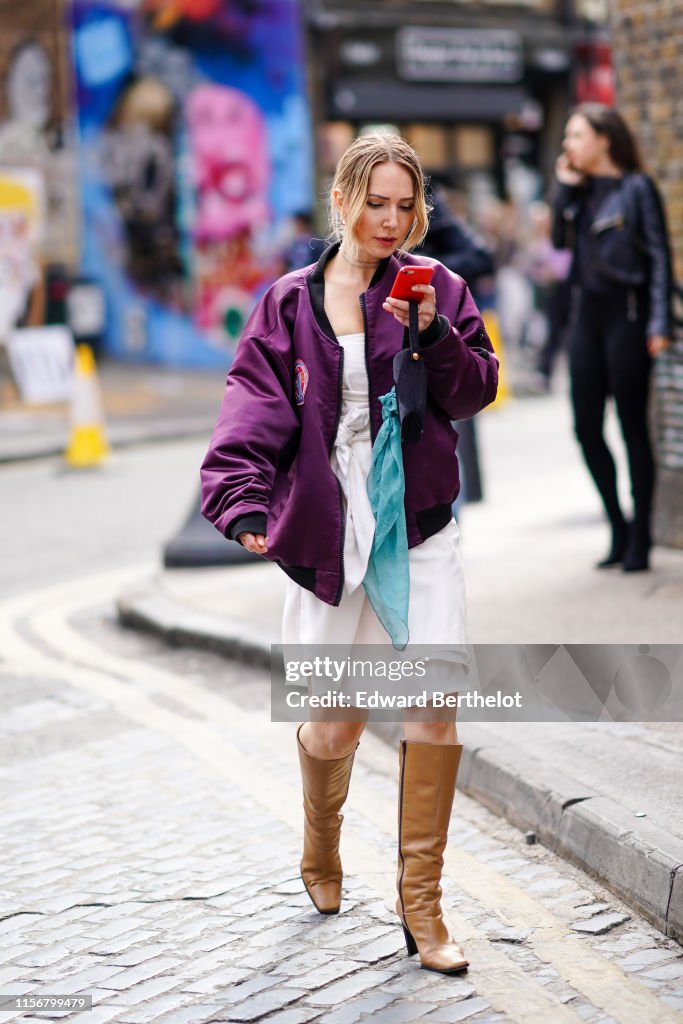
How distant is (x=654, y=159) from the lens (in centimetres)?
777

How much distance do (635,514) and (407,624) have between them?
3.63 meters

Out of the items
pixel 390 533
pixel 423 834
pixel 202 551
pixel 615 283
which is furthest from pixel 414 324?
Result: pixel 202 551

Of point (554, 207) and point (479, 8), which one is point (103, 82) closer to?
point (479, 8)

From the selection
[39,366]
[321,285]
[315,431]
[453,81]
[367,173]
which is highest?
[453,81]

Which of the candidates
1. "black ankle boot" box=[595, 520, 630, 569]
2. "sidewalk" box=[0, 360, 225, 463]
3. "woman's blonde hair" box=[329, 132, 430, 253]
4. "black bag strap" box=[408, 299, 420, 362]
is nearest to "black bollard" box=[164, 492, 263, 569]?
"black ankle boot" box=[595, 520, 630, 569]

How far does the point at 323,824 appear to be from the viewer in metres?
4.04

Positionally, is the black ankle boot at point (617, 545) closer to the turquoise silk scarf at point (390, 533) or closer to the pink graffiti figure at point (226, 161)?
the turquoise silk scarf at point (390, 533)

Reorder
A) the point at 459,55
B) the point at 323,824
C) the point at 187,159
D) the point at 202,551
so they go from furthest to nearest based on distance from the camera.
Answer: the point at 459,55 → the point at 187,159 → the point at 202,551 → the point at 323,824

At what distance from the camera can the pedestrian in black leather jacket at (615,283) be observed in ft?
→ 22.7

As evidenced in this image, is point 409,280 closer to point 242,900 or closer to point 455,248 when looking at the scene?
point 242,900

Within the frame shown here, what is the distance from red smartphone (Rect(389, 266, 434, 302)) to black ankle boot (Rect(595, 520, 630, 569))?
13.2 feet

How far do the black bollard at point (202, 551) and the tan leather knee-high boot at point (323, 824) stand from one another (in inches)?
175

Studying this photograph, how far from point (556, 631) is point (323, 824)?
2.44 m

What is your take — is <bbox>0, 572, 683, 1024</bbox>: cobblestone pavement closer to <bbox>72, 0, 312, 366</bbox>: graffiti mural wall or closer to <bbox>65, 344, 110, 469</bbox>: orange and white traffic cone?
<bbox>65, 344, 110, 469</bbox>: orange and white traffic cone
